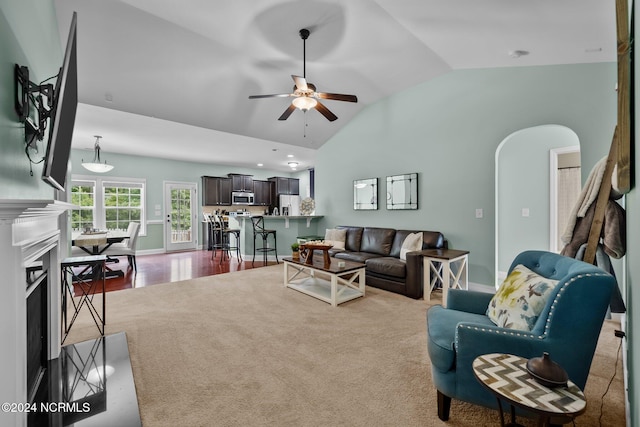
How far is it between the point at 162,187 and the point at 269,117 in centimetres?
436

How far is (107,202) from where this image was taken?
7090 mm

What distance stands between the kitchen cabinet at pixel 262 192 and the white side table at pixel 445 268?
6851mm

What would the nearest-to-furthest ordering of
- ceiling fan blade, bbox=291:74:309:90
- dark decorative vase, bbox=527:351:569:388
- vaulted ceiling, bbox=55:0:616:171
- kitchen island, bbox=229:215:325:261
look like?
Result: dark decorative vase, bbox=527:351:569:388 → vaulted ceiling, bbox=55:0:616:171 → ceiling fan blade, bbox=291:74:309:90 → kitchen island, bbox=229:215:325:261

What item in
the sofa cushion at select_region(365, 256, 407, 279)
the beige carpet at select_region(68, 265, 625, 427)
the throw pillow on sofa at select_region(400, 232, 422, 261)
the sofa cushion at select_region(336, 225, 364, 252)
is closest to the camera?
the beige carpet at select_region(68, 265, 625, 427)

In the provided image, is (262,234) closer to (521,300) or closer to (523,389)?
(521,300)

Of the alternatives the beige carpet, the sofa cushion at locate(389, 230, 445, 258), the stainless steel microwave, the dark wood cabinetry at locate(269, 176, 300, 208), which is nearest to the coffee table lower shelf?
the beige carpet

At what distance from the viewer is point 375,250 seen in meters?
4.89

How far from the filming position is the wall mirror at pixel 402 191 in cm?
468

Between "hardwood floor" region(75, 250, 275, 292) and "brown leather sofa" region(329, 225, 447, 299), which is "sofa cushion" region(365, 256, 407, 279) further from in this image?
"hardwood floor" region(75, 250, 275, 292)

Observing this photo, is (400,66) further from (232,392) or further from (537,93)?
(232,392)

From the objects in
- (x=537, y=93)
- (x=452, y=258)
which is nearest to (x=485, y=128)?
(x=537, y=93)

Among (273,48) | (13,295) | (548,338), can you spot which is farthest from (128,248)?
(548,338)

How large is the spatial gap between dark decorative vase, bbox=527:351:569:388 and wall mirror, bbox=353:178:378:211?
14.0 feet

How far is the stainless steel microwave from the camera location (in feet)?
29.8
